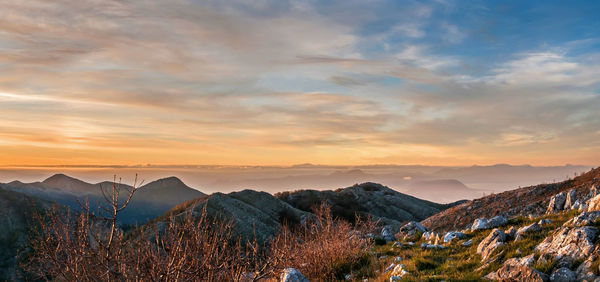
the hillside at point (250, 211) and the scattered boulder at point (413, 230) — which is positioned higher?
the scattered boulder at point (413, 230)

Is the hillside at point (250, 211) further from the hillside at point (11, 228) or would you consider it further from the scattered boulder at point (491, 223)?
the hillside at point (11, 228)

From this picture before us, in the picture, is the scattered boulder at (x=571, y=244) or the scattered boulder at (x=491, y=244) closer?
the scattered boulder at (x=571, y=244)

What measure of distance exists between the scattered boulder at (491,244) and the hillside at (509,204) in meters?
16.0

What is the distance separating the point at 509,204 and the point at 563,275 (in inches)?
945

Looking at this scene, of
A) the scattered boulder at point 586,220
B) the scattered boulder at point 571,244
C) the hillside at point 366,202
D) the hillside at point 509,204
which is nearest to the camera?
the scattered boulder at point 571,244

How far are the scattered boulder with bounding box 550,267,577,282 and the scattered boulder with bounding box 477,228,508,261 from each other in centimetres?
262

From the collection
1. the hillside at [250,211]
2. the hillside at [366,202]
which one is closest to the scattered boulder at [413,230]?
the hillside at [250,211]

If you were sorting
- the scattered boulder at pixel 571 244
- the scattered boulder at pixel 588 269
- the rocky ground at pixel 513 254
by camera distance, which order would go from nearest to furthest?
1. the scattered boulder at pixel 588 269
2. the rocky ground at pixel 513 254
3. the scattered boulder at pixel 571 244

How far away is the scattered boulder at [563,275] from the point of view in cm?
751

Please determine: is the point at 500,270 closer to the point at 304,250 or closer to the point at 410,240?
the point at 304,250

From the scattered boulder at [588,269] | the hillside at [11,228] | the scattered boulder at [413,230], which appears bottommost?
the hillside at [11,228]

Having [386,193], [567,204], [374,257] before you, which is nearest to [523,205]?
[567,204]

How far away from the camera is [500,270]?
8.55 m

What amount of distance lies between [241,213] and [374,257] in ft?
118
